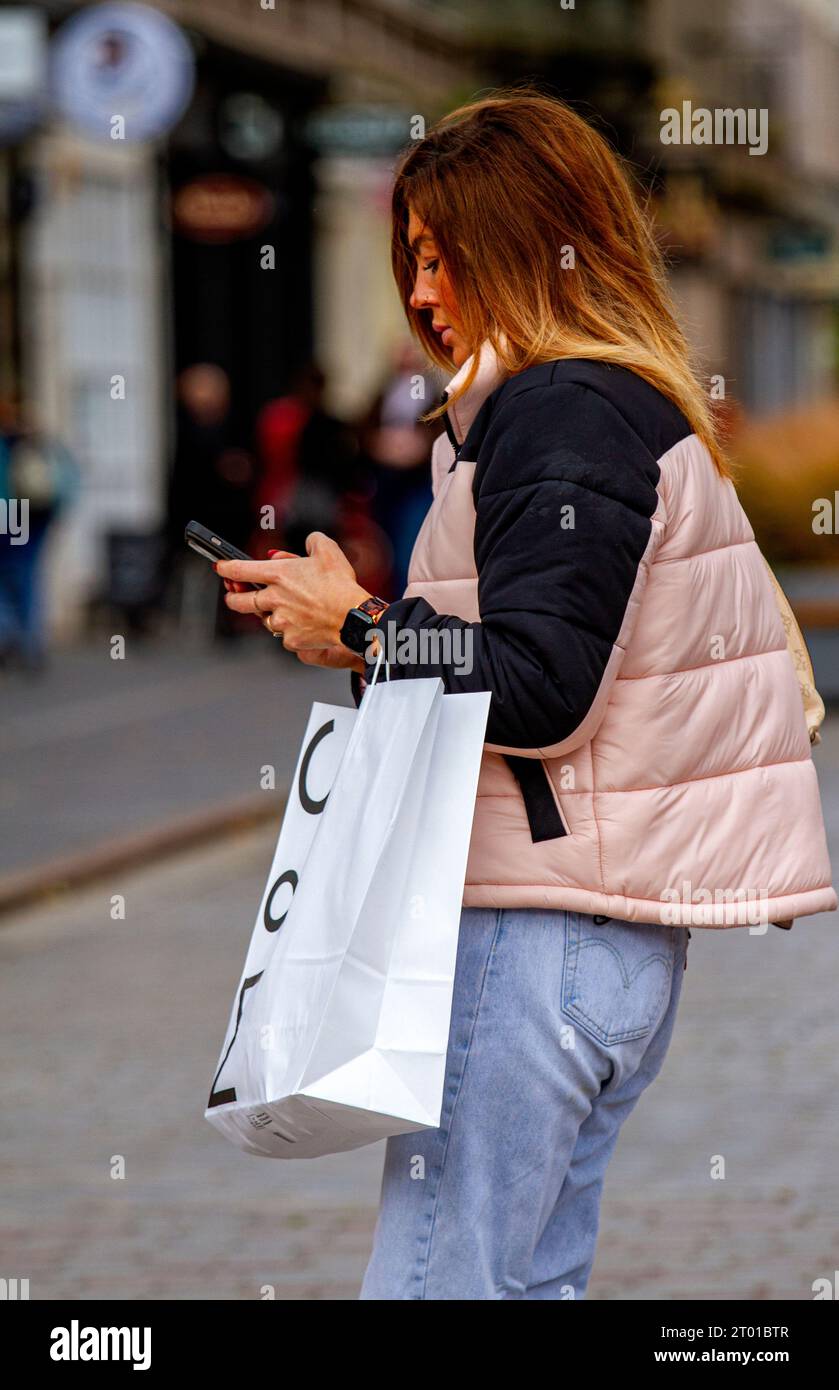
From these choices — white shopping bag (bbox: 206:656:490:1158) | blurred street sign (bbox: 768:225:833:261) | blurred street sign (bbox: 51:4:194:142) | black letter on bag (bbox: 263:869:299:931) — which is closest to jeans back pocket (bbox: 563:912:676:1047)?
white shopping bag (bbox: 206:656:490:1158)

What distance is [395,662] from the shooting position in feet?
8.24

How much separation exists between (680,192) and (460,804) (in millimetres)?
25306

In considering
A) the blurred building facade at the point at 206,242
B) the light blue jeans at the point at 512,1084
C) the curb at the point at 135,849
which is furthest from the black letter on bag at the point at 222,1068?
the blurred building facade at the point at 206,242

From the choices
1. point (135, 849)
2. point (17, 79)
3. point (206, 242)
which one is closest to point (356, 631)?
point (135, 849)

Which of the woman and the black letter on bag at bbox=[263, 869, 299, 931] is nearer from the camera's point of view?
the woman

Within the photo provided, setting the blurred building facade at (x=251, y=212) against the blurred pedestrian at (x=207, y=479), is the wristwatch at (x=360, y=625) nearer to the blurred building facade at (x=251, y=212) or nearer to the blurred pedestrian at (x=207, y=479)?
the blurred building facade at (x=251, y=212)

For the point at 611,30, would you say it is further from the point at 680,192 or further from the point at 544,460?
the point at 544,460

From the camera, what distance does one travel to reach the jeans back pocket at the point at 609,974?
2.53 m

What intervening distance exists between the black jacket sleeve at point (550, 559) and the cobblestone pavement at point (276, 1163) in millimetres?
2001

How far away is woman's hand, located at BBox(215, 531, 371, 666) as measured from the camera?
2.60 m

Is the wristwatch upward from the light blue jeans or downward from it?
upward

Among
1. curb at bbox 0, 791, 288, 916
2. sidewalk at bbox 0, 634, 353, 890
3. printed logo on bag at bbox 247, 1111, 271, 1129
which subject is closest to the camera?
printed logo on bag at bbox 247, 1111, 271, 1129

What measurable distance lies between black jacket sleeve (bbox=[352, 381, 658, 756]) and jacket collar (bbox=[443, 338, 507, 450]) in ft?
0.17

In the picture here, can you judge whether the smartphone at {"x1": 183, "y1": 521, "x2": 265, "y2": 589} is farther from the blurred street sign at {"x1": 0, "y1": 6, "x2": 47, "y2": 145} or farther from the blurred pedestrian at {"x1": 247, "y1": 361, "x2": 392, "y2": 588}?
the blurred pedestrian at {"x1": 247, "y1": 361, "x2": 392, "y2": 588}
